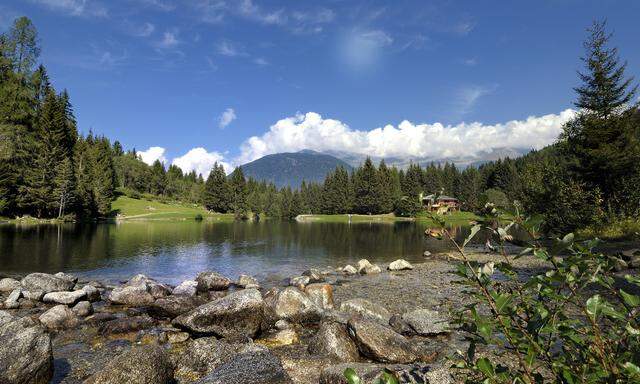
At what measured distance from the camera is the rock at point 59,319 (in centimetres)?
1455

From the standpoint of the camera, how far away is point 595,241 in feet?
7.79

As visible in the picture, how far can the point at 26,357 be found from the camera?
9.43 m

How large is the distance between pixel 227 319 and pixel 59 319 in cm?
713

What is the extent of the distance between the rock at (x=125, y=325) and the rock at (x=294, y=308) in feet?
16.6

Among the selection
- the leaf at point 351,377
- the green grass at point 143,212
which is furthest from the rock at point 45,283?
the green grass at point 143,212

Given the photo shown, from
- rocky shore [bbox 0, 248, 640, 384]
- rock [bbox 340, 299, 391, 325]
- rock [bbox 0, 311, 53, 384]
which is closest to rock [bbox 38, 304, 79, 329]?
rocky shore [bbox 0, 248, 640, 384]

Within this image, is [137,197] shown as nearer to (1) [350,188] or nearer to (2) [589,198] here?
(1) [350,188]

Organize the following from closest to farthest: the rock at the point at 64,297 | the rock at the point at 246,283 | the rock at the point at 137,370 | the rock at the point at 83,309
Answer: the rock at the point at 137,370, the rock at the point at 83,309, the rock at the point at 64,297, the rock at the point at 246,283

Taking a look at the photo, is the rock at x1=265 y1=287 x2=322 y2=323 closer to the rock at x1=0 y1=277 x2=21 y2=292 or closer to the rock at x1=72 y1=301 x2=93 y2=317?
the rock at x1=72 y1=301 x2=93 y2=317

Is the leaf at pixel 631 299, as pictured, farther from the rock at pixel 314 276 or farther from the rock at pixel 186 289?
the rock at pixel 314 276

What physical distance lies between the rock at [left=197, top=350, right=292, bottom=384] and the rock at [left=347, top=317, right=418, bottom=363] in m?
3.57

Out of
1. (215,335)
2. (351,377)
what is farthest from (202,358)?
(351,377)

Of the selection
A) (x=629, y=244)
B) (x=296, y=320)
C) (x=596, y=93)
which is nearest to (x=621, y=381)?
(x=296, y=320)

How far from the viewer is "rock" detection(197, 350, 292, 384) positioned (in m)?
7.95
